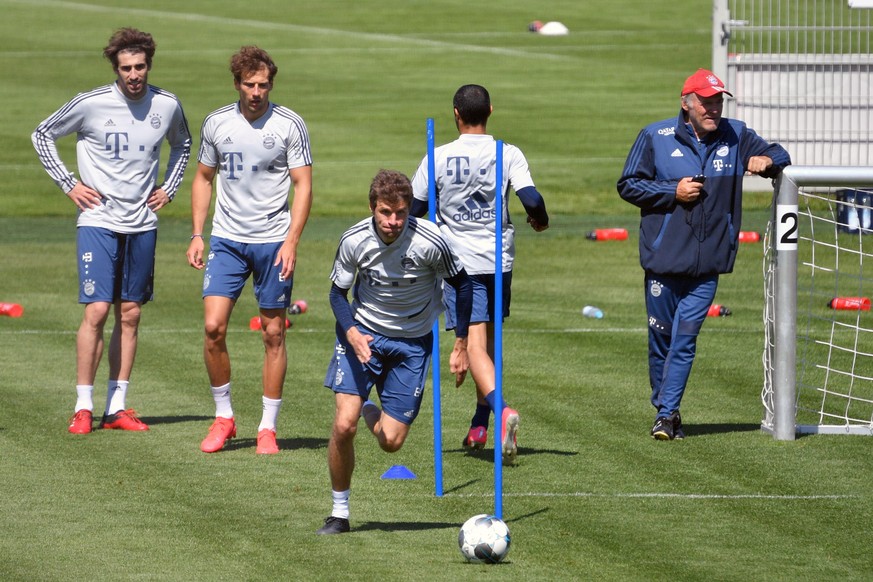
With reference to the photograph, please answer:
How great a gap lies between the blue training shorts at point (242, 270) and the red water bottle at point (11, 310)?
6068 mm

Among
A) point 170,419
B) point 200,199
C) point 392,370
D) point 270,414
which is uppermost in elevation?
point 200,199

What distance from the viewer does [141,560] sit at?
748 centimetres

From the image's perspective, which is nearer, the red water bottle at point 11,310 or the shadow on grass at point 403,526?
the shadow on grass at point 403,526

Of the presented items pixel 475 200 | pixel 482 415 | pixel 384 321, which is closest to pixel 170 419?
pixel 482 415

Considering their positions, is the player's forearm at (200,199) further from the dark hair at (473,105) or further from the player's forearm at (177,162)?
the dark hair at (473,105)

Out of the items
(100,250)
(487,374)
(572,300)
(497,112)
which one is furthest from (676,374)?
(497,112)

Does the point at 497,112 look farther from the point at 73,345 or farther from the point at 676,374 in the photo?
the point at 676,374

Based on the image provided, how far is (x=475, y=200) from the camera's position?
9.51m

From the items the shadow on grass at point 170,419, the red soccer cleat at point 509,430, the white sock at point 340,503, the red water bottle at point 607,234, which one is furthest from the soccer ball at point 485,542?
the red water bottle at point 607,234

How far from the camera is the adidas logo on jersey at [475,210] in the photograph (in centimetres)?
952

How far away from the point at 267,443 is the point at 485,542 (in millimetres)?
2830

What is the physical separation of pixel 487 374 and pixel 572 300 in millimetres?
6689

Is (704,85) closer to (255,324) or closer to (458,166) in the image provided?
(458,166)

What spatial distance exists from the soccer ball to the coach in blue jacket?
292 cm
